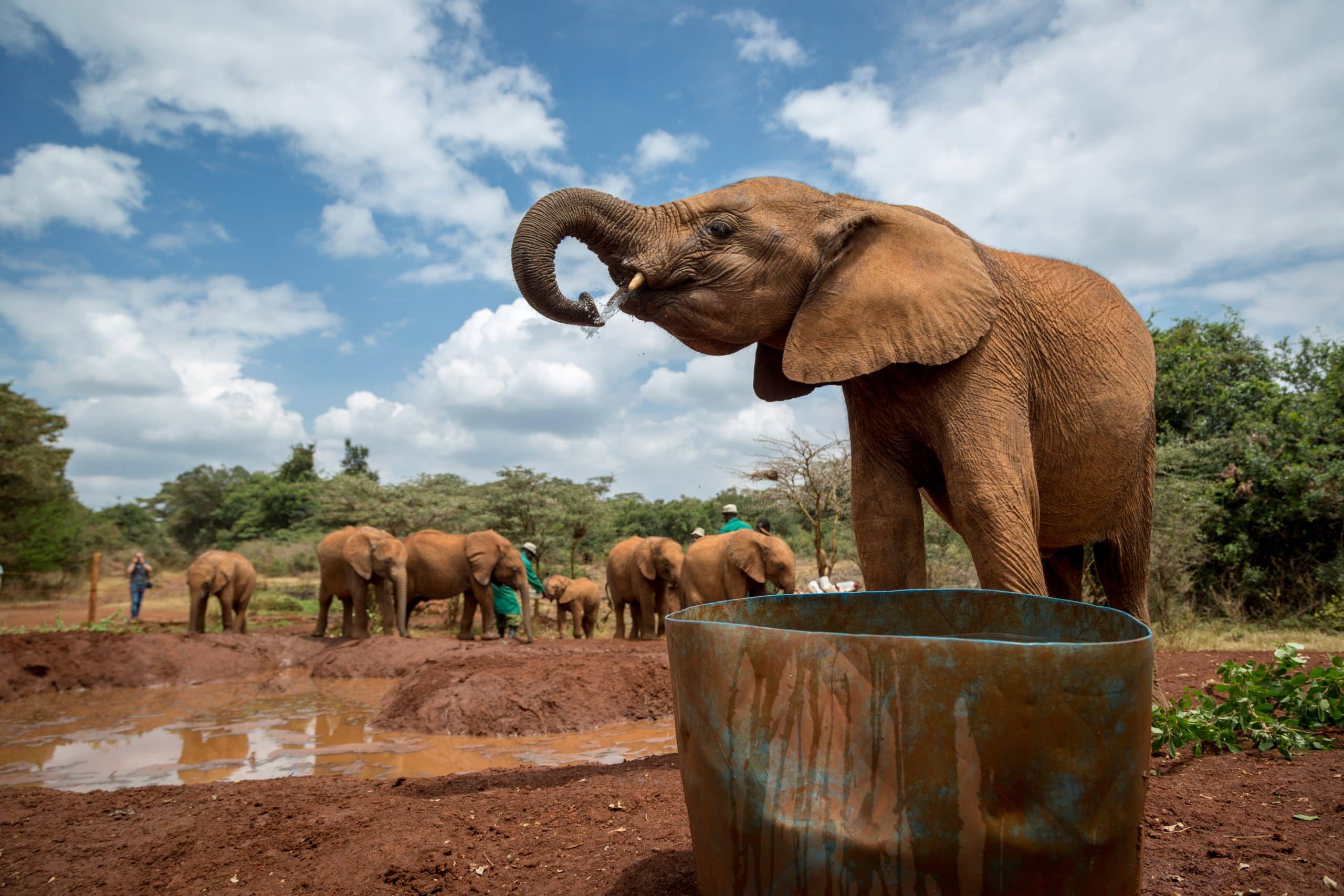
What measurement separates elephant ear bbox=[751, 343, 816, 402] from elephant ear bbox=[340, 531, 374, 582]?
1289 cm

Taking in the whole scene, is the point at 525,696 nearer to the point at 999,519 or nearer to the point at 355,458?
the point at 999,519

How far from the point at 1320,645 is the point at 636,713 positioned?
7996 mm

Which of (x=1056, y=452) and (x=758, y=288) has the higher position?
(x=758, y=288)

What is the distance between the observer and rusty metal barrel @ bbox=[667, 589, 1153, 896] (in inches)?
53.9

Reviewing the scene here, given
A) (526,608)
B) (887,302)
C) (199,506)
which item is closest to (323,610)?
(526,608)

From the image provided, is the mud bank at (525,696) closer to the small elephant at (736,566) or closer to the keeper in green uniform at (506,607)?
the small elephant at (736,566)

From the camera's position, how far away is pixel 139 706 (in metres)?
9.79

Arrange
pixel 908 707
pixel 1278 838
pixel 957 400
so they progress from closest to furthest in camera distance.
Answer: pixel 908 707
pixel 1278 838
pixel 957 400

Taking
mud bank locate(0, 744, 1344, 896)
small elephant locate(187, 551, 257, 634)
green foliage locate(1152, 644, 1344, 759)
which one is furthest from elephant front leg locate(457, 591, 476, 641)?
green foliage locate(1152, 644, 1344, 759)

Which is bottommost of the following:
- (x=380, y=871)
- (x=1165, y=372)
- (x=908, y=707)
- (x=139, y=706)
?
(x=139, y=706)

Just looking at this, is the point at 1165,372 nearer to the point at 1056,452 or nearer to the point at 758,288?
the point at 1056,452

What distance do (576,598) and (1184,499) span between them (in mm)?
11270

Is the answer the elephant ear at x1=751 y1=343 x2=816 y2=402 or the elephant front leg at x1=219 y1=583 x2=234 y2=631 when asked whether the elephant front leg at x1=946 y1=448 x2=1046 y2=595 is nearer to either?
the elephant ear at x1=751 y1=343 x2=816 y2=402

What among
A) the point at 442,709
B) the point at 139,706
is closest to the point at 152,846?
the point at 442,709
